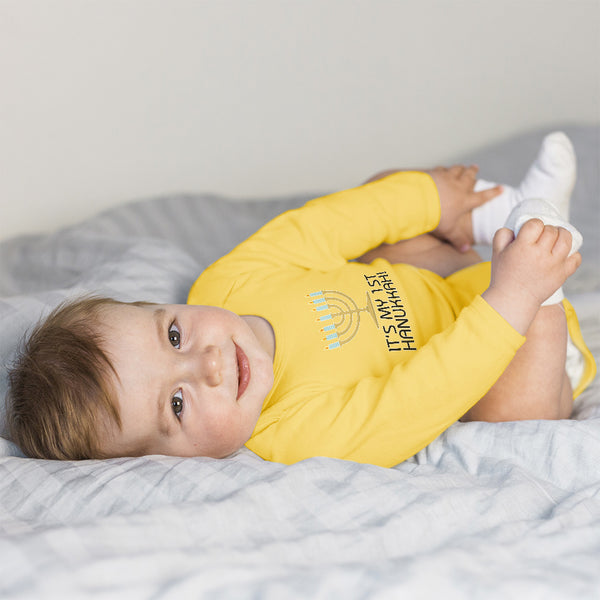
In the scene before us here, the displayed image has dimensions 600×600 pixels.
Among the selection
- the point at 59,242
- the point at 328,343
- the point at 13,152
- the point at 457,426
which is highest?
the point at 13,152

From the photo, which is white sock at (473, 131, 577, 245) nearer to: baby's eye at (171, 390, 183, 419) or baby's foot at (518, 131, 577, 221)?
baby's foot at (518, 131, 577, 221)

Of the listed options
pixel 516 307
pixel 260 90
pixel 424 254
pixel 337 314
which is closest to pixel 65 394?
pixel 337 314

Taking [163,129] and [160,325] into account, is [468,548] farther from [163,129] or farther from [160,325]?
[163,129]

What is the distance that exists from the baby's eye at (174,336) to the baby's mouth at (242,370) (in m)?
0.08

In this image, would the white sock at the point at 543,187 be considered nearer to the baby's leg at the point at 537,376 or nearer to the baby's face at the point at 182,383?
the baby's leg at the point at 537,376

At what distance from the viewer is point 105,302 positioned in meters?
1.03

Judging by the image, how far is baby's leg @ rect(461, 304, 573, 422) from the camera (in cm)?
102

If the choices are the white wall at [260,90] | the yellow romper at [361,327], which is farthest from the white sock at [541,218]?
the white wall at [260,90]

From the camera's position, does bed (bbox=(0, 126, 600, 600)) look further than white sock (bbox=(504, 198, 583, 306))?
No

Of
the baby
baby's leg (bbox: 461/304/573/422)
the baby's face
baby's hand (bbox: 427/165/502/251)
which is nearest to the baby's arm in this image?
baby's hand (bbox: 427/165/502/251)

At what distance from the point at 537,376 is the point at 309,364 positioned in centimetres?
34

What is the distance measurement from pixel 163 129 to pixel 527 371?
1097mm

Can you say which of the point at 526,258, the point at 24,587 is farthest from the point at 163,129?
the point at 24,587

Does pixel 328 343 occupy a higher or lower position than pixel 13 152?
lower
